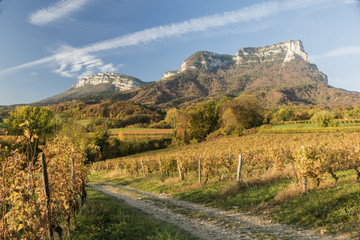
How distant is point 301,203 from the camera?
7.48 meters

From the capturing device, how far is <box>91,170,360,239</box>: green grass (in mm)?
5891

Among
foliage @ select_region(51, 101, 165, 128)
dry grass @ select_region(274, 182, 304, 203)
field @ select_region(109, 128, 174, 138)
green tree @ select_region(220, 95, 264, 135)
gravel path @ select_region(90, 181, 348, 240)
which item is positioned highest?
foliage @ select_region(51, 101, 165, 128)

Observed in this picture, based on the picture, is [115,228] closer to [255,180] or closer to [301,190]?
[301,190]

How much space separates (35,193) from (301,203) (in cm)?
828

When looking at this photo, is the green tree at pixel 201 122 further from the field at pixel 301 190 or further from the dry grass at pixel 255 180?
the dry grass at pixel 255 180

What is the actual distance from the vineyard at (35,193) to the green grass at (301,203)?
654 cm

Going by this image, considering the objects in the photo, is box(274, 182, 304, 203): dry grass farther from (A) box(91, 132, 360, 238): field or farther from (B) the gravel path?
(B) the gravel path

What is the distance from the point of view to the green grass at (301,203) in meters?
5.89

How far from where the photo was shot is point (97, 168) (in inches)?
1404

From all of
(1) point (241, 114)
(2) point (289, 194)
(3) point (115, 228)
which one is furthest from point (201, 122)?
(3) point (115, 228)

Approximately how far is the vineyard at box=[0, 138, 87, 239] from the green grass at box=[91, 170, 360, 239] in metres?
6.54

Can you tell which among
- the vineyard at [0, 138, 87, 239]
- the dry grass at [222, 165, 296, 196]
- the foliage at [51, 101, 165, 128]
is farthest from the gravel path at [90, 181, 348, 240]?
the foliage at [51, 101, 165, 128]

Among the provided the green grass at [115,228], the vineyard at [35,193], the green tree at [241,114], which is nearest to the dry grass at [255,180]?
the green grass at [115,228]

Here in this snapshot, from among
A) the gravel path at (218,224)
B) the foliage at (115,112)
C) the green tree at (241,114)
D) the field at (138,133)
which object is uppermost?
the foliage at (115,112)
